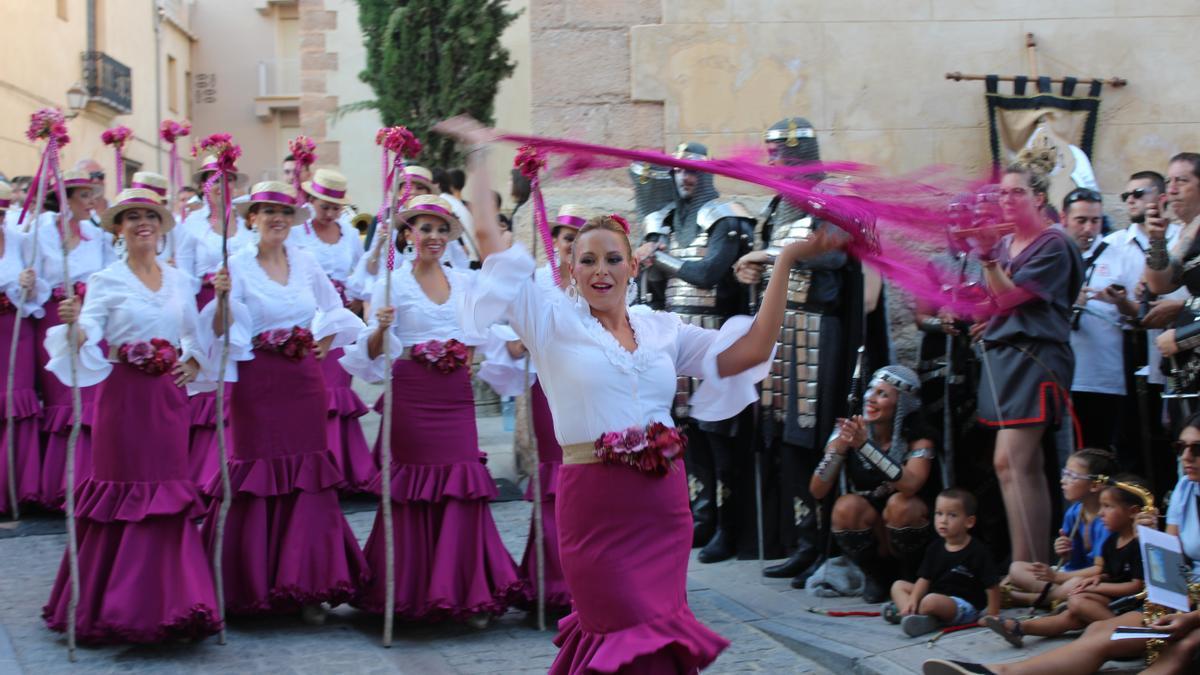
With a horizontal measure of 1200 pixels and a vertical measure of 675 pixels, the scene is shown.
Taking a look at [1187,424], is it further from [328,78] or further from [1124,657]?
[328,78]

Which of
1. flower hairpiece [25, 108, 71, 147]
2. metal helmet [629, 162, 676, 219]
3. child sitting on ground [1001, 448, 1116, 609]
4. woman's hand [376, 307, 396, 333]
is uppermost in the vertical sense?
flower hairpiece [25, 108, 71, 147]

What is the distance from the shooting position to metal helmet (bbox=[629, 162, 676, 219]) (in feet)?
28.3

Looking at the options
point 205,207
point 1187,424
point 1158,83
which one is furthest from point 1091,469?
point 205,207

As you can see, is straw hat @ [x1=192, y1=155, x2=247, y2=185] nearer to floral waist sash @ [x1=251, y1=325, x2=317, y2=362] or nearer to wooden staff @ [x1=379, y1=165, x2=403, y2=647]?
floral waist sash @ [x1=251, y1=325, x2=317, y2=362]

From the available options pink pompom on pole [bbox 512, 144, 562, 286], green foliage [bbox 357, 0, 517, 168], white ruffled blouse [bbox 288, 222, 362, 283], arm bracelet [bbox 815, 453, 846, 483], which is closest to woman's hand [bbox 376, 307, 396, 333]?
pink pompom on pole [bbox 512, 144, 562, 286]

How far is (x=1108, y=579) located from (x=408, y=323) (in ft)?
11.7

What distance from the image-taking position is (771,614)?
721cm

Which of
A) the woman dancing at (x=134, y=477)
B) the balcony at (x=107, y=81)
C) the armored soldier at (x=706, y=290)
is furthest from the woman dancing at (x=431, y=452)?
the balcony at (x=107, y=81)

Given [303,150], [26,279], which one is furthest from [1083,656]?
[26,279]

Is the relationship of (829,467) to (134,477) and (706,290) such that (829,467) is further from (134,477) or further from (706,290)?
(134,477)

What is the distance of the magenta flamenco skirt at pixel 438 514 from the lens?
702 cm

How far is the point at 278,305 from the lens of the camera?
Result: 7.19 meters

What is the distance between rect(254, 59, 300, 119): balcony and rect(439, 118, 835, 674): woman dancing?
3331 cm

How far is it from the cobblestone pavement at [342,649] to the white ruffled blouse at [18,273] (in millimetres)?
2829
